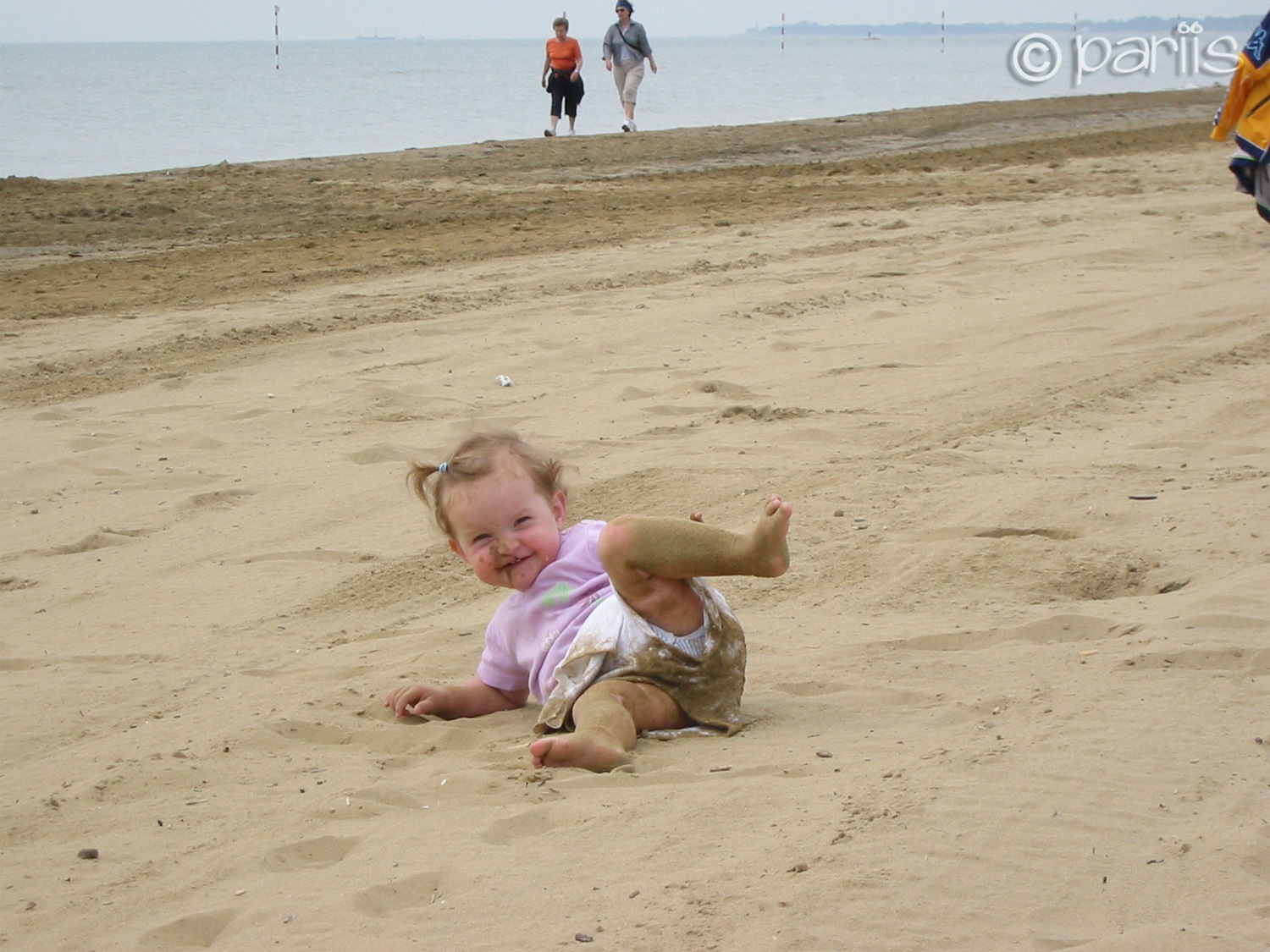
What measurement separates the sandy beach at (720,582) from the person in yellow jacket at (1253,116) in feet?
1.21

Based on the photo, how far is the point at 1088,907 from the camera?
214cm

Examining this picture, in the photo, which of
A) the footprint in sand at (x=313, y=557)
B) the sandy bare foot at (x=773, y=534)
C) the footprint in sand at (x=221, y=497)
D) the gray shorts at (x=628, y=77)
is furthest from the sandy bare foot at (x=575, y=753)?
the gray shorts at (x=628, y=77)

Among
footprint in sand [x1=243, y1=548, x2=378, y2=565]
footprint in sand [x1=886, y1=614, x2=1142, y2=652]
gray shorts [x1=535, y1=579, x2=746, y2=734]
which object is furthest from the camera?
footprint in sand [x1=243, y1=548, x2=378, y2=565]

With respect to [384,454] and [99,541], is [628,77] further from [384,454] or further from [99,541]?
[99,541]

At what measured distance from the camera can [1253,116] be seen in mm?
8688

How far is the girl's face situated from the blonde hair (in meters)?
0.01

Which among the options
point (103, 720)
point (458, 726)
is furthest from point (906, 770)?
point (103, 720)

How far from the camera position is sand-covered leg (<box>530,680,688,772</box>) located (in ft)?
9.29

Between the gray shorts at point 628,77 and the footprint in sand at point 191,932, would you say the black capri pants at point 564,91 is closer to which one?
the gray shorts at point 628,77

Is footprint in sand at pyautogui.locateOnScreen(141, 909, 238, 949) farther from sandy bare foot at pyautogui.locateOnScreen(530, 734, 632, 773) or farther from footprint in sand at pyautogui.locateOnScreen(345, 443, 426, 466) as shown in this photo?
footprint in sand at pyautogui.locateOnScreen(345, 443, 426, 466)

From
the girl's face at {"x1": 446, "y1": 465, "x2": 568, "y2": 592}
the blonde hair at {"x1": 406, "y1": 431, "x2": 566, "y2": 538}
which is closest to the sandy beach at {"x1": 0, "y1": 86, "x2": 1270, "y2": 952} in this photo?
the girl's face at {"x1": 446, "y1": 465, "x2": 568, "y2": 592}

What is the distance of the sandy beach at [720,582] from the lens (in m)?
2.29

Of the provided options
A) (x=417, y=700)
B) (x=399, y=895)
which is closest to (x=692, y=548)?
(x=417, y=700)

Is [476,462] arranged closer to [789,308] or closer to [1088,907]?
[1088,907]
